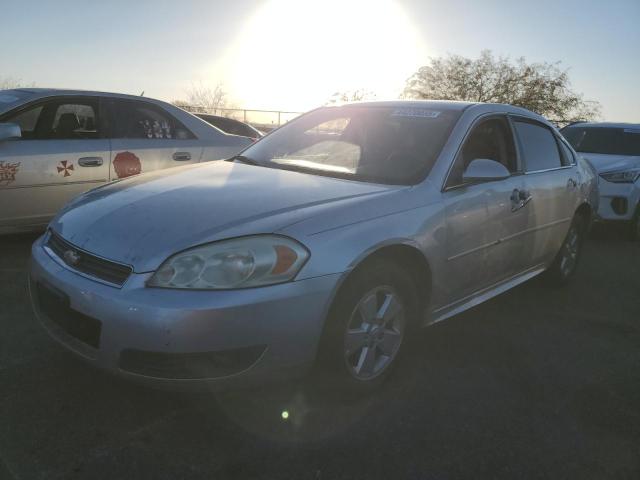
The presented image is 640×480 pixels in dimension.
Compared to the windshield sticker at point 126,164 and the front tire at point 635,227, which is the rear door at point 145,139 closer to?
the windshield sticker at point 126,164

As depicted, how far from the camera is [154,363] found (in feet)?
6.77

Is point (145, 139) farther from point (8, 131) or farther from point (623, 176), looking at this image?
point (623, 176)

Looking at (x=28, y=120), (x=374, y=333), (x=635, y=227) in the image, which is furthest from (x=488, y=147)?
(x=635, y=227)

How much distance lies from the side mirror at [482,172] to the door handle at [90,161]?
331 centimetres

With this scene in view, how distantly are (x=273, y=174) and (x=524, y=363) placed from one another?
72.3 inches

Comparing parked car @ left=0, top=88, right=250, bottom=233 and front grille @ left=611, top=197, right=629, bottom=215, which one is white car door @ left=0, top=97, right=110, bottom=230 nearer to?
parked car @ left=0, top=88, right=250, bottom=233

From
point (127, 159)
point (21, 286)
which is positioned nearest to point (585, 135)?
point (127, 159)

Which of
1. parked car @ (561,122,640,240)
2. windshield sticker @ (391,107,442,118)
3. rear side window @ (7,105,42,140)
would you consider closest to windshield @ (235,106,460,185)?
windshield sticker @ (391,107,442,118)

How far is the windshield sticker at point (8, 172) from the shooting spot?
4.29 metres

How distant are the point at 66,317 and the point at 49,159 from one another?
275 centimetres

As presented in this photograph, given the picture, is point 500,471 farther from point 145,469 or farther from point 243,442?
point 145,469

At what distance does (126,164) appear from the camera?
16.3ft

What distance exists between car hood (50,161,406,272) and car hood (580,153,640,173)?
5350mm

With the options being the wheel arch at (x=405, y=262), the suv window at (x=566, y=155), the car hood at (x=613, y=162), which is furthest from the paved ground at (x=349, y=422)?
the car hood at (x=613, y=162)
